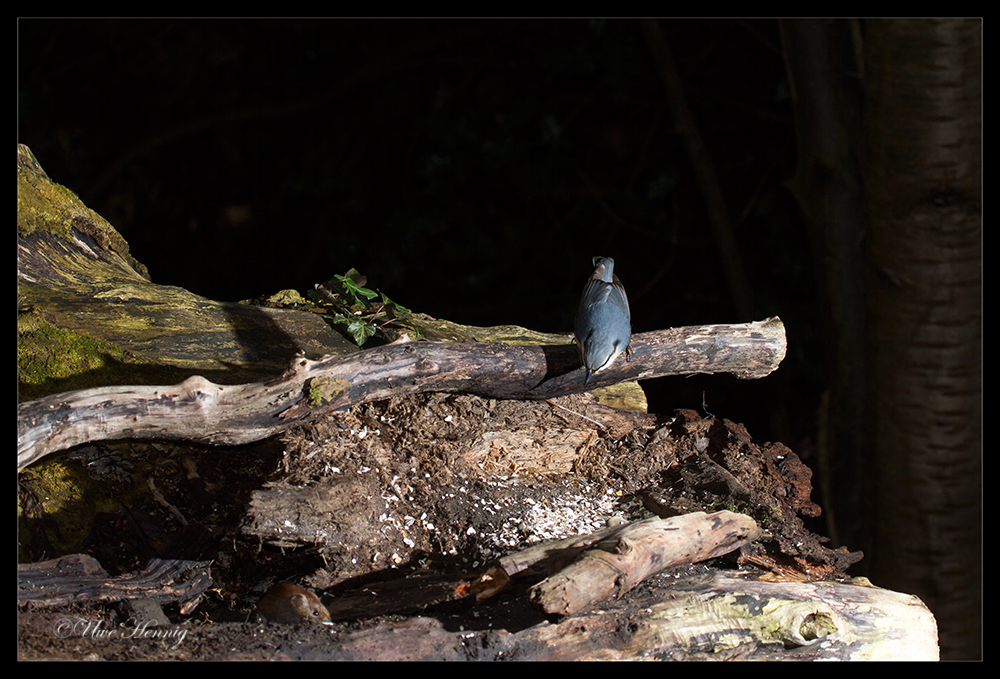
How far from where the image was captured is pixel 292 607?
144 centimetres

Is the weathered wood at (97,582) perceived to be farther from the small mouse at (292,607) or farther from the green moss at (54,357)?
the green moss at (54,357)

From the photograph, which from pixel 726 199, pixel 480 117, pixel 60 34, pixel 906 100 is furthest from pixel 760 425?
pixel 60 34

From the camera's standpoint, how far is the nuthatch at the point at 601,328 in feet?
5.62

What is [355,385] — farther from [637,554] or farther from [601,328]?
[637,554]

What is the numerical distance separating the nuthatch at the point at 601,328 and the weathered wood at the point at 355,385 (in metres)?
0.10

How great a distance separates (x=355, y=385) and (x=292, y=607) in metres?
0.50

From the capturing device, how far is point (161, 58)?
13.1ft

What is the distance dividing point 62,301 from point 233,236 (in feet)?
7.39

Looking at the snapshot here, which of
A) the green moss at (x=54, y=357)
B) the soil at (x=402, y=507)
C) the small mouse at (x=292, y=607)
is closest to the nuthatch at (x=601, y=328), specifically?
the soil at (x=402, y=507)

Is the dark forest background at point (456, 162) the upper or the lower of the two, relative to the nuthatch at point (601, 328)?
upper

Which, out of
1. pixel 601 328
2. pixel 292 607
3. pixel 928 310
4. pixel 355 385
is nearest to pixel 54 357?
pixel 355 385

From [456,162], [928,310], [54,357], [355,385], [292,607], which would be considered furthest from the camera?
[456,162]

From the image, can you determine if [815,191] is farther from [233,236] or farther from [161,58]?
[161,58]

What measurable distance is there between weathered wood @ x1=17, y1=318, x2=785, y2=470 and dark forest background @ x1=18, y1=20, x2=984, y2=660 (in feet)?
5.11
